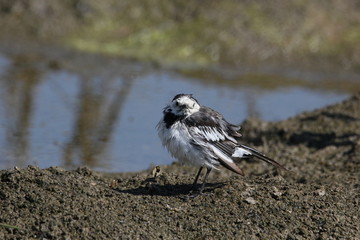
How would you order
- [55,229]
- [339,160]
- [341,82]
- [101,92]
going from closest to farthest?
[55,229] → [339,160] → [101,92] → [341,82]

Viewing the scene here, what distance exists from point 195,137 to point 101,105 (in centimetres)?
607

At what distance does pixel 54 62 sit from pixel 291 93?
210 inches

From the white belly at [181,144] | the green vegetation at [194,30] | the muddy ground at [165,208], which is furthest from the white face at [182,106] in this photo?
the green vegetation at [194,30]

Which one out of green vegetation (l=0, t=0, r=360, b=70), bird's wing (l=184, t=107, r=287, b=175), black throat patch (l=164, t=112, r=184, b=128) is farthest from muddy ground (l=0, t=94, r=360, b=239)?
green vegetation (l=0, t=0, r=360, b=70)

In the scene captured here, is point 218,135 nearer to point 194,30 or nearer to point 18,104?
point 18,104

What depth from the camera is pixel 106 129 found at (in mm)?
11352

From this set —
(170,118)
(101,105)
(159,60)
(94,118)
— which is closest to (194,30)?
(159,60)

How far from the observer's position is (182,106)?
707 centimetres

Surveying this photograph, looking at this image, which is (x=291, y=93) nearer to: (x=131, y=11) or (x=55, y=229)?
(x=131, y=11)

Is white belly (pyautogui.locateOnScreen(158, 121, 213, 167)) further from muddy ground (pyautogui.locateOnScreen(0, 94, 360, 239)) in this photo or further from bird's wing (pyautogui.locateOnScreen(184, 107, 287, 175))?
muddy ground (pyautogui.locateOnScreen(0, 94, 360, 239))

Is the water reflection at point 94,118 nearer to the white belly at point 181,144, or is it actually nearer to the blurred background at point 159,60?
the blurred background at point 159,60

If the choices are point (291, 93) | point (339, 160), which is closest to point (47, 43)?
point (291, 93)

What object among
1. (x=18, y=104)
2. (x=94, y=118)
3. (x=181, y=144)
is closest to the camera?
(x=181, y=144)

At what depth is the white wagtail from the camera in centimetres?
690
